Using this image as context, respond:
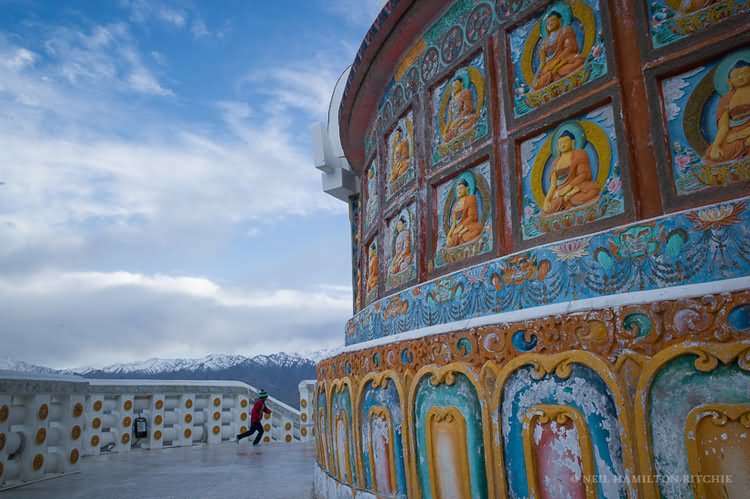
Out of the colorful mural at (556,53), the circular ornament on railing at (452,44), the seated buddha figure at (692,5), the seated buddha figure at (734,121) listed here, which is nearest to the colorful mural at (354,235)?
the circular ornament on railing at (452,44)

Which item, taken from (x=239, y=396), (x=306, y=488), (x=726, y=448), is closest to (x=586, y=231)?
(x=726, y=448)

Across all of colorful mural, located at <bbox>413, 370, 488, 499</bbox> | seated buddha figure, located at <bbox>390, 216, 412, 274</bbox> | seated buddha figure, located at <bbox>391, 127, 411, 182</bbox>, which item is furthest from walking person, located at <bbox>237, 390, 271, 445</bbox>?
colorful mural, located at <bbox>413, 370, 488, 499</bbox>

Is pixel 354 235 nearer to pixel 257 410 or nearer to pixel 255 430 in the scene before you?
pixel 257 410

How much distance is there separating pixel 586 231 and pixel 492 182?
3.07 ft

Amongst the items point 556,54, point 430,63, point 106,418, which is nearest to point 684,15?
point 556,54

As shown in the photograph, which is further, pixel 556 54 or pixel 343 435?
pixel 343 435

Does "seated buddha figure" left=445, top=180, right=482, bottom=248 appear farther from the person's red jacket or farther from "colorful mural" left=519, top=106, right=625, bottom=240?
the person's red jacket

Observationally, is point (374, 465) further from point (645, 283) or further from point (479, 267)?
point (645, 283)

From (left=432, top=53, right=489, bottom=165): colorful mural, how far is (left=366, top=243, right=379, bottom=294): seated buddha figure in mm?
1531

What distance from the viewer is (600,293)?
9.84ft

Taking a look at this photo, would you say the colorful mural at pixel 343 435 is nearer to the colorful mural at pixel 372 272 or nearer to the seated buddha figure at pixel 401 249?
the colorful mural at pixel 372 272

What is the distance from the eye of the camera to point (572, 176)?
3531 mm

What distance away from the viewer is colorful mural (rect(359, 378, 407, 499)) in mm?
4055

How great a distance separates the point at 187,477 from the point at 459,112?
5748mm
